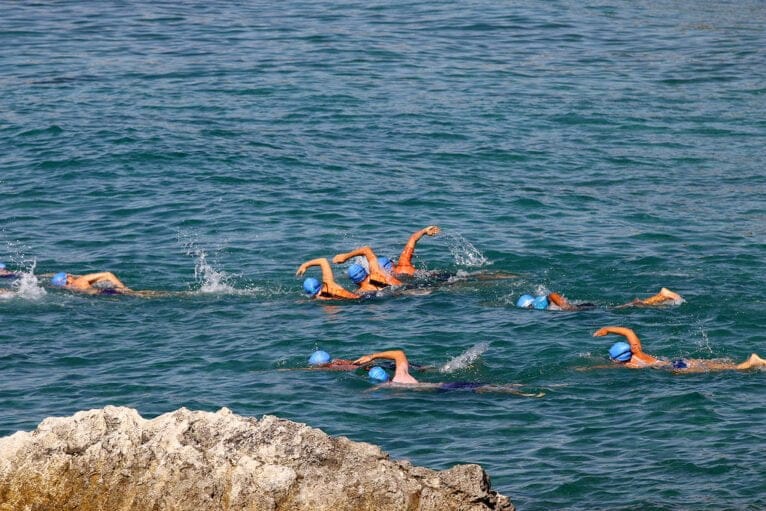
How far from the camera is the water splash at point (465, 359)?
1734cm

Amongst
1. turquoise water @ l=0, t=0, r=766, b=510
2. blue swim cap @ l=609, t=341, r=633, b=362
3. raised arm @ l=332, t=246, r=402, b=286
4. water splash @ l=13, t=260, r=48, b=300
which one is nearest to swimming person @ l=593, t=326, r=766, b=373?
blue swim cap @ l=609, t=341, r=633, b=362

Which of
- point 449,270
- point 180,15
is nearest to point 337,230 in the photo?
point 449,270

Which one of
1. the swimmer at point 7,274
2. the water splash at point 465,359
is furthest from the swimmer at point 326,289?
the swimmer at point 7,274

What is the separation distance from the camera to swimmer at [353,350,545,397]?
1653 cm

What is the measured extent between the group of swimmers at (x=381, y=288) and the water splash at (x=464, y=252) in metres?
1.28

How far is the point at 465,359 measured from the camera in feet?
57.6

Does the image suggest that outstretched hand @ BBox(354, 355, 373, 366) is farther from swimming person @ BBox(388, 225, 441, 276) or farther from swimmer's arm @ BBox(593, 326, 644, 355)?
swimming person @ BBox(388, 225, 441, 276)

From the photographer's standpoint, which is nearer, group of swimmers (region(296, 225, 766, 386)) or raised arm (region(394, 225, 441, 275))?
group of swimmers (region(296, 225, 766, 386))

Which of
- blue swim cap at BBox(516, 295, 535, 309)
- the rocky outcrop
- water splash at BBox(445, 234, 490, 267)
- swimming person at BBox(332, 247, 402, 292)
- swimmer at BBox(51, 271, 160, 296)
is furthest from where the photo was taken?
water splash at BBox(445, 234, 490, 267)

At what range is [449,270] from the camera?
861 inches

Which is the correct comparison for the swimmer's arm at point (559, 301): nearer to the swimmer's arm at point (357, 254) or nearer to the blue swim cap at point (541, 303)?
the blue swim cap at point (541, 303)

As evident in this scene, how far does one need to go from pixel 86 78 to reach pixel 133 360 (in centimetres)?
1861

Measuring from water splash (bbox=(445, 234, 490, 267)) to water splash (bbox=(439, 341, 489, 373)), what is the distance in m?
4.18

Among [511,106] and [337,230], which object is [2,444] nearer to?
[337,230]
